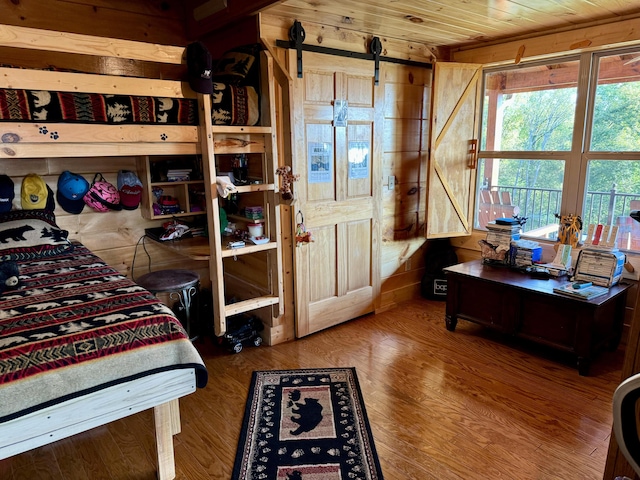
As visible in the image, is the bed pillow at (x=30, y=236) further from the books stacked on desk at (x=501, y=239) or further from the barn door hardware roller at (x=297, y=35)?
the books stacked on desk at (x=501, y=239)

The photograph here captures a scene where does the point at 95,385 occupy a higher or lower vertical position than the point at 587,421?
higher

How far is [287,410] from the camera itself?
2.43 metres

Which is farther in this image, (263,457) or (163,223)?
(163,223)

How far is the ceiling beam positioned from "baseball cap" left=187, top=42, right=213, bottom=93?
634mm

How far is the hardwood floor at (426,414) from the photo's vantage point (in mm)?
2023

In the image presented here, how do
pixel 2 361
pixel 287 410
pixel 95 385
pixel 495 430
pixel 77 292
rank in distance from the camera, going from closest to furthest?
pixel 2 361 < pixel 95 385 < pixel 77 292 < pixel 495 430 < pixel 287 410

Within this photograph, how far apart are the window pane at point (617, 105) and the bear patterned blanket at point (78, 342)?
3.18 m

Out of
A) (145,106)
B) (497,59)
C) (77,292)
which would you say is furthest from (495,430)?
(497,59)

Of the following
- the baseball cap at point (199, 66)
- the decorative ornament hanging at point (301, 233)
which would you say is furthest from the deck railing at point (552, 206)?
the baseball cap at point (199, 66)

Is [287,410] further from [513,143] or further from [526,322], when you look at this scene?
[513,143]

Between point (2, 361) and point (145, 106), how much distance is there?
1.18m

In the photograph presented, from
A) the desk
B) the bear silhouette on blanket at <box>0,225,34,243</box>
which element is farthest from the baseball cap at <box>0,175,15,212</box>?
the desk

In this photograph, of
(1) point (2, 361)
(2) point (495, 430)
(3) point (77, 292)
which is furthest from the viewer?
(2) point (495, 430)

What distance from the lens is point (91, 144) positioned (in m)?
1.94
